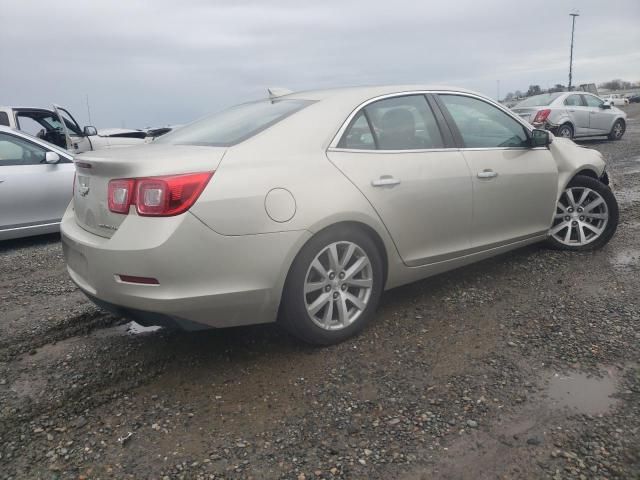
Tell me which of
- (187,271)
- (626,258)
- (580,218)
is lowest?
(626,258)

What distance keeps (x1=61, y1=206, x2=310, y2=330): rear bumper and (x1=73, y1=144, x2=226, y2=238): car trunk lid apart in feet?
0.40

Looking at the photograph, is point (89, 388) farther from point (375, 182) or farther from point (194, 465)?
point (375, 182)

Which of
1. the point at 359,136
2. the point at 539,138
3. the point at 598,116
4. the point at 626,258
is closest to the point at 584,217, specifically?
the point at 626,258

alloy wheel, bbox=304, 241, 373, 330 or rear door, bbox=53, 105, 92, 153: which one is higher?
rear door, bbox=53, 105, 92, 153

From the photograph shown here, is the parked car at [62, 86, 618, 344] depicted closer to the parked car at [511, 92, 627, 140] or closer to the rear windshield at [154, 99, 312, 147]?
the rear windshield at [154, 99, 312, 147]

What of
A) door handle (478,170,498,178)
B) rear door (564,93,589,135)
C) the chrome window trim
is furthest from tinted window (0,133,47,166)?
rear door (564,93,589,135)

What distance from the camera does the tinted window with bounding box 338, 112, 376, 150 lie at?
3330mm

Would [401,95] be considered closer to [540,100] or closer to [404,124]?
[404,124]

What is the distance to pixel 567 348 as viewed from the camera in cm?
313

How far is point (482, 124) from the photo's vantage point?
4.17 meters

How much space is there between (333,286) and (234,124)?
121cm

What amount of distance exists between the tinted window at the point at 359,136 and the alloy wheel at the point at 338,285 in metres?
0.62

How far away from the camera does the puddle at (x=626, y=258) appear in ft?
14.9

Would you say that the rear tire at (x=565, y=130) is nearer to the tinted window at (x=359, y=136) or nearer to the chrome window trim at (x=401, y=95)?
the chrome window trim at (x=401, y=95)
